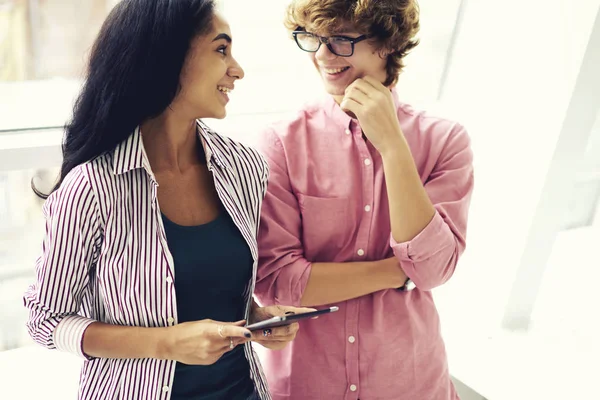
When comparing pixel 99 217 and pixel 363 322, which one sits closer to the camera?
pixel 99 217

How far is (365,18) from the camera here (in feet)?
5.41

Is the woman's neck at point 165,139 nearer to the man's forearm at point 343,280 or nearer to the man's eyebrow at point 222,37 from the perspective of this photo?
the man's eyebrow at point 222,37

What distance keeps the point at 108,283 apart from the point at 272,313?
0.37 metres

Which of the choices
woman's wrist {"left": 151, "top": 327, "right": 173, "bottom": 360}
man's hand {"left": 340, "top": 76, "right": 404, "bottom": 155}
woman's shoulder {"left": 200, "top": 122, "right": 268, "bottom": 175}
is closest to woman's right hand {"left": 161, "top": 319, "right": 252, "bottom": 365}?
woman's wrist {"left": 151, "top": 327, "right": 173, "bottom": 360}

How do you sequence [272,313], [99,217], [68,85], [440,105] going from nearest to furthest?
[99,217], [272,313], [68,85], [440,105]

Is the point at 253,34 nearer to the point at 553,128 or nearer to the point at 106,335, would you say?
the point at 553,128

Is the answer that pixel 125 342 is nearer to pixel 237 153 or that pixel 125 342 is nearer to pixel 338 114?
pixel 237 153

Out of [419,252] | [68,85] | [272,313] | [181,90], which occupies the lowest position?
[272,313]

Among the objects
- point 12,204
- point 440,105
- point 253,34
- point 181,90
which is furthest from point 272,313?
point 440,105

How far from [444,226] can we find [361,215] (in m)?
0.22

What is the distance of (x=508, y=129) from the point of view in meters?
2.57

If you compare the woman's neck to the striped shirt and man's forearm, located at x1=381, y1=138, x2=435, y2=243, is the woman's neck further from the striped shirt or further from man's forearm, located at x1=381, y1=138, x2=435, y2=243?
man's forearm, located at x1=381, y1=138, x2=435, y2=243

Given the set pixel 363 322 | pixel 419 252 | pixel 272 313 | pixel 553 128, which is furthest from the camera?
pixel 553 128

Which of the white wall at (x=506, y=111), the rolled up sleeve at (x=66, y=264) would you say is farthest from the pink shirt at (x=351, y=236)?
the white wall at (x=506, y=111)
